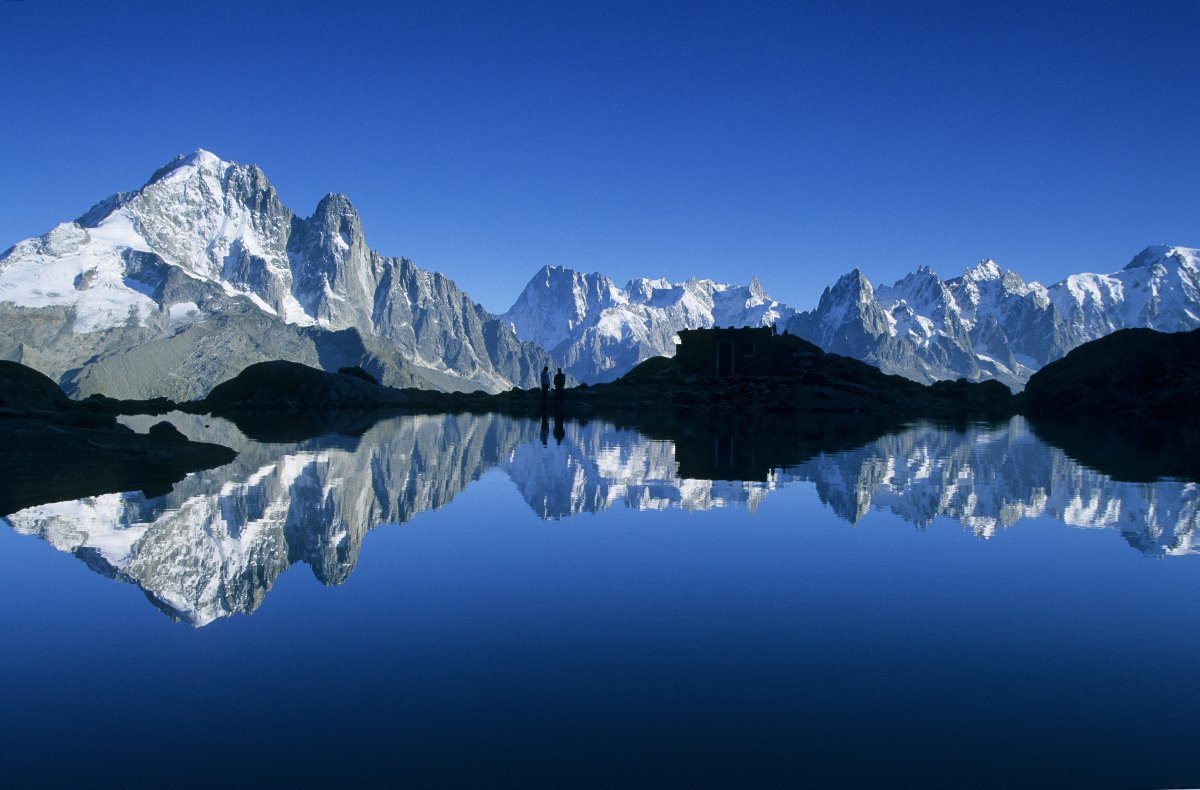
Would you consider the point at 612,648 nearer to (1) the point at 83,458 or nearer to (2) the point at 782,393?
(1) the point at 83,458

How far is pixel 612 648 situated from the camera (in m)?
11.3

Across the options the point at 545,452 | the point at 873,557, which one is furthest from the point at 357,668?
the point at 545,452

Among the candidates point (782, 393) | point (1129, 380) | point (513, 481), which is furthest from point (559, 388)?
point (513, 481)

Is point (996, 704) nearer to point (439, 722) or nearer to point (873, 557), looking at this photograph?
point (439, 722)

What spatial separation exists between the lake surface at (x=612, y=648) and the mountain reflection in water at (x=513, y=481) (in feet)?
0.59

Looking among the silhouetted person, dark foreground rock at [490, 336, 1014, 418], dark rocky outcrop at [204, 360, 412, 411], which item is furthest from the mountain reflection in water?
dark foreground rock at [490, 336, 1014, 418]

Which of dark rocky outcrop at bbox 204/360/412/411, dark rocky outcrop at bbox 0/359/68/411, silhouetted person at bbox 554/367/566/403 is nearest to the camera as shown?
dark rocky outcrop at bbox 0/359/68/411

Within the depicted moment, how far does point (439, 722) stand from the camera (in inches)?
350

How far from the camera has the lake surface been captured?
8227mm

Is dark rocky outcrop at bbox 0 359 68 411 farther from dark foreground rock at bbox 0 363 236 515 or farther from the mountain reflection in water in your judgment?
dark foreground rock at bbox 0 363 236 515

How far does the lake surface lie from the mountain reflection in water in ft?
0.59

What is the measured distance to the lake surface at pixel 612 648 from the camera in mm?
8227

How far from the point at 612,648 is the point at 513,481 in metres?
19.8

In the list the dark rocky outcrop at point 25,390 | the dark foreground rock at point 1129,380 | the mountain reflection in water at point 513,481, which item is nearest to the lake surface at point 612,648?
the mountain reflection in water at point 513,481
